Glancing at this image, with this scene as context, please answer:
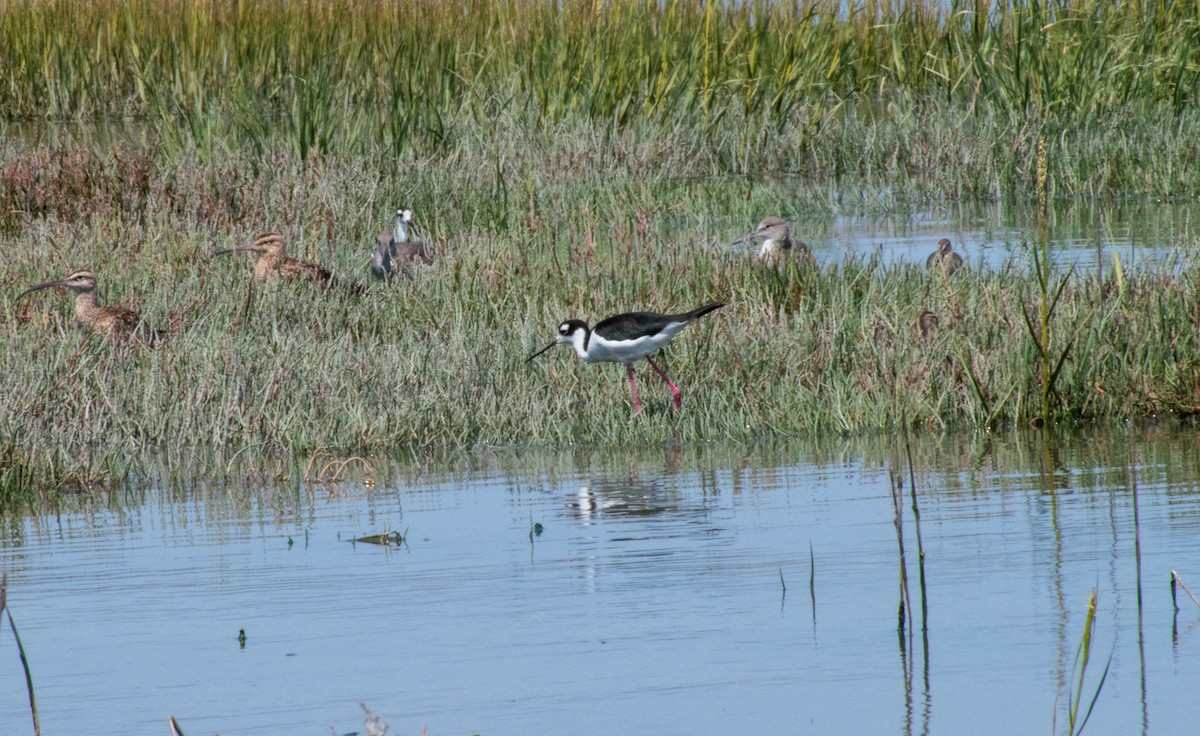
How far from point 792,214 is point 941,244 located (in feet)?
13.4

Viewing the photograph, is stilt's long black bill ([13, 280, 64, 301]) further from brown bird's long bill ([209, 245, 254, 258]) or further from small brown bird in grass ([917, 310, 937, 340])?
small brown bird in grass ([917, 310, 937, 340])

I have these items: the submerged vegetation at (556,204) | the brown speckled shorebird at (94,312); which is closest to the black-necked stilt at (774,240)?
the submerged vegetation at (556,204)

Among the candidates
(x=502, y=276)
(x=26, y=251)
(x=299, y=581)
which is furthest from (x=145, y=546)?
(x=26, y=251)

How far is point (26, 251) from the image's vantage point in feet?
43.1

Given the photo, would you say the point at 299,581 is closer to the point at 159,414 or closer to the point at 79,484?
the point at 79,484

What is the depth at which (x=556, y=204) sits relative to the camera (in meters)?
15.3

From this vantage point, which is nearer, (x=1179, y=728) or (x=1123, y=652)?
(x=1179, y=728)

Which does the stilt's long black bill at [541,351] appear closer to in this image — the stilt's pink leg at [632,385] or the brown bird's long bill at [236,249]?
the stilt's pink leg at [632,385]

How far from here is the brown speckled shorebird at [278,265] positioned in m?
12.1

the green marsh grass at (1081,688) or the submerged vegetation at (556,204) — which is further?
the submerged vegetation at (556,204)

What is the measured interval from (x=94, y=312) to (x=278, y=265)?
1.63 m

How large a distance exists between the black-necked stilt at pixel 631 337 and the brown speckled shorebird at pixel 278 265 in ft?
9.30

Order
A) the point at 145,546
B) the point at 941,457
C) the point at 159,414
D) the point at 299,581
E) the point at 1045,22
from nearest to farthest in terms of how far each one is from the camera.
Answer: the point at 299,581 → the point at 145,546 → the point at 941,457 → the point at 159,414 → the point at 1045,22

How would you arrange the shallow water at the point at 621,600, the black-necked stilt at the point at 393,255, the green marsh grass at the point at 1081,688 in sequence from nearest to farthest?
the green marsh grass at the point at 1081,688
the shallow water at the point at 621,600
the black-necked stilt at the point at 393,255
